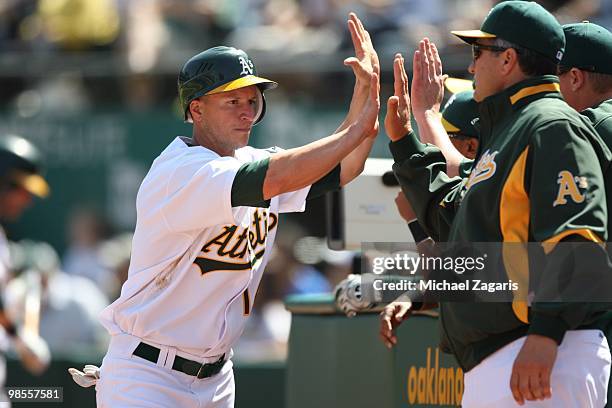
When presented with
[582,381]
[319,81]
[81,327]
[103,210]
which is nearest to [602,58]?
[582,381]

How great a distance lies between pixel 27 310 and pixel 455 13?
5.91 metres

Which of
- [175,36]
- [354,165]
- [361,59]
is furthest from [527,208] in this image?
[175,36]

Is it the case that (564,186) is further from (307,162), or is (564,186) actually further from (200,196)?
(200,196)

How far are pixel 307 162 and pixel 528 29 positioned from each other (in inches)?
34.8

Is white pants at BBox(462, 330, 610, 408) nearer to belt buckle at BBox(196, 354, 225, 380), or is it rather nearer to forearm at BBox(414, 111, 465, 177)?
forearm at BBox(414, 111, 465, 177)

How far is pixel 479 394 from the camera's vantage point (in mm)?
3746

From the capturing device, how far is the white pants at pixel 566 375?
11.7ft

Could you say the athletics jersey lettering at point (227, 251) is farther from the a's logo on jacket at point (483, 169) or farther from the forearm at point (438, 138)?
the a's logo on jacket at point (483, 169)

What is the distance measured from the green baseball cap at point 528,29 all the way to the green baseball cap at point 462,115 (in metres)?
1.15

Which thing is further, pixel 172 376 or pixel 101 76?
pixel 101 76

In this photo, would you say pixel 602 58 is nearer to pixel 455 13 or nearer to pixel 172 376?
pixel 172 376

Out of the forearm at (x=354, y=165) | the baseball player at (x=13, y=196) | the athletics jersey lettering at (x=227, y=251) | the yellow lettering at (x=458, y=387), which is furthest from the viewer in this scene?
the baseball player at (x=13, y=196)

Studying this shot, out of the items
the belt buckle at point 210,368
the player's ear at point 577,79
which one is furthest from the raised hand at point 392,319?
the player's ear at point 577,79

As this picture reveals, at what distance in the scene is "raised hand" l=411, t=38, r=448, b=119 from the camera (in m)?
4.56
